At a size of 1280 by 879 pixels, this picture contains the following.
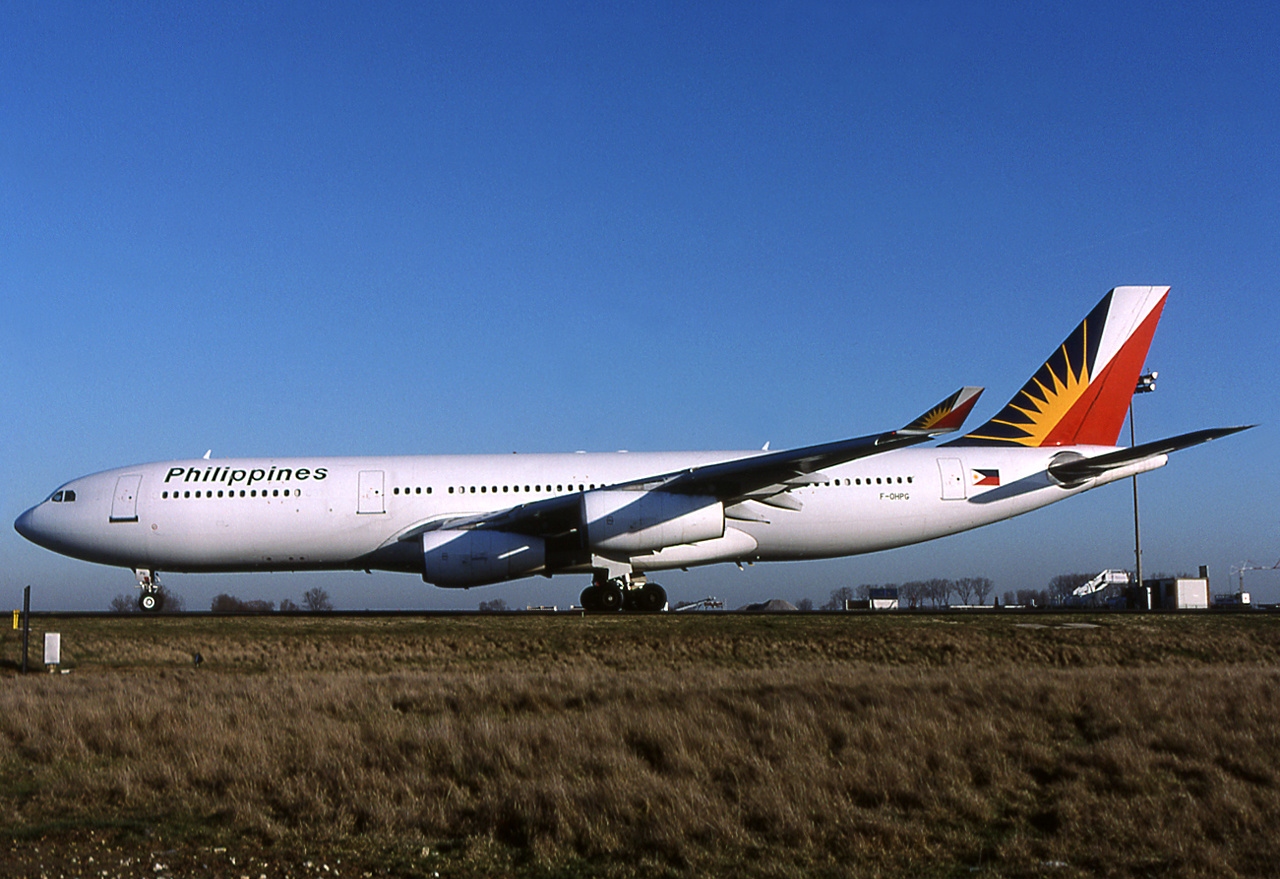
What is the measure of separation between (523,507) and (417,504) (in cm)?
293

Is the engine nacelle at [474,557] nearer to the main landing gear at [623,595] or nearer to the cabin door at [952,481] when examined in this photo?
the main landing gear at [623,595]

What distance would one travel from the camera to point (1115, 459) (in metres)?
25.8

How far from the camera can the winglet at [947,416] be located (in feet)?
67.8

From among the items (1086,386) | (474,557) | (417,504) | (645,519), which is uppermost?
(1086,386)

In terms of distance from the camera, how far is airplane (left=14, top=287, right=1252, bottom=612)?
24909 millimetres

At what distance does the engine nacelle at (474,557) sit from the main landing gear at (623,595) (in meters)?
2.00

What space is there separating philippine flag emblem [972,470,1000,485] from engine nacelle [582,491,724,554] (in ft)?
23.2

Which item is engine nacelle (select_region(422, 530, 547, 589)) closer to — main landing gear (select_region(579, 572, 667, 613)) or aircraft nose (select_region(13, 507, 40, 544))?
main landing gear (select_region(579, 572, 667, 613))

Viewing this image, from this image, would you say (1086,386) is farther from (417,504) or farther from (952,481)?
(417,504)

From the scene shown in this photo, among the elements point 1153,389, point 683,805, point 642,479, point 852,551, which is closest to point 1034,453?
point 852,551

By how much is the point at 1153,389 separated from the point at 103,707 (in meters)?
40.0

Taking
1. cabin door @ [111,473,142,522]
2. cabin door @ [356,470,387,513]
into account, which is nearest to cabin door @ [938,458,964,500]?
cabin door @ [356,470,387,513]

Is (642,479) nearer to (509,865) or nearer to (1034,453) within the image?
(1034,453)

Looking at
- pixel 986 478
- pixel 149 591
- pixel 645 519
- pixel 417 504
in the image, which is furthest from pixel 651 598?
pixel 149 591
